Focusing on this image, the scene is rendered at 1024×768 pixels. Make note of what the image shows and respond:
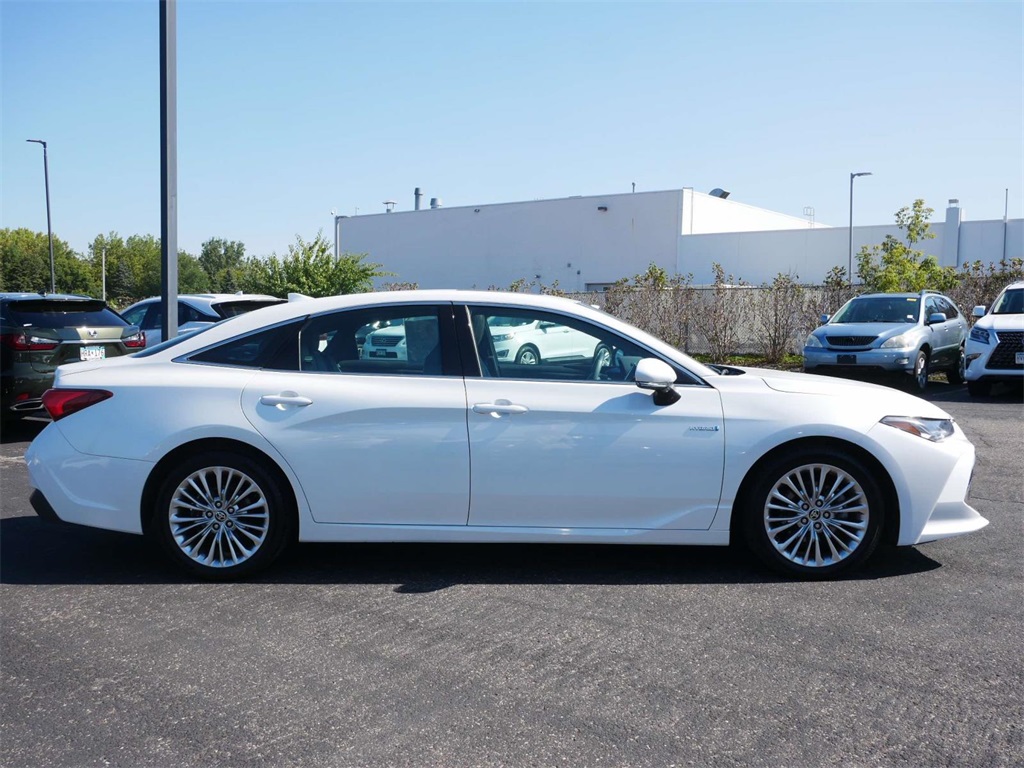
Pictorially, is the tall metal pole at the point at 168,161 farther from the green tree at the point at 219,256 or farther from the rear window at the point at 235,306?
the green tree at the point at 219,256

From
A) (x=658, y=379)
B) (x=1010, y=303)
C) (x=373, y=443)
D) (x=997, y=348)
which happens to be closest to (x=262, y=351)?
(x=373, y=443)

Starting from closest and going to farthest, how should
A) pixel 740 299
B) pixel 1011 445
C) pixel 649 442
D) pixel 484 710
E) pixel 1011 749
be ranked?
pixel 1011 749 → pixel 484 710 → pixel 649 442 → pixel 1011 445 → pixel 740 299

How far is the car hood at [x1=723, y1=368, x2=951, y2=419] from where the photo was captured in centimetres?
516

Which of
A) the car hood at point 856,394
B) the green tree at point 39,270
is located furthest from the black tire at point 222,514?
the green tree at point 39,270

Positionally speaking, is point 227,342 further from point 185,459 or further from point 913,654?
point 913,654

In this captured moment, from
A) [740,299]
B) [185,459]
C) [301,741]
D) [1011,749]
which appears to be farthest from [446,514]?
[740,299]

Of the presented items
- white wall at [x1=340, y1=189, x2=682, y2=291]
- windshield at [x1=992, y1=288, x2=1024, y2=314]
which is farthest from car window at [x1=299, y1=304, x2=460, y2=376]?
white wall at [x1=340, y1=189, x2=682, y2=291]

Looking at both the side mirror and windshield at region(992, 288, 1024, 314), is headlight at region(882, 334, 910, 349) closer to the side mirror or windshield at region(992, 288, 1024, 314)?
windshield at region(992, 288, 1024, 314)

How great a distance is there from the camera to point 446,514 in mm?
5047

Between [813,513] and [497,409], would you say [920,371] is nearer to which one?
[813,513]

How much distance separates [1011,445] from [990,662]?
6914 mm

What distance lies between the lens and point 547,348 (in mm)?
5227

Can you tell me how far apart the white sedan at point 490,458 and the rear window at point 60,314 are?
566cm

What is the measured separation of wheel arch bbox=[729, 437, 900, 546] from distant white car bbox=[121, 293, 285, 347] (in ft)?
29.1
